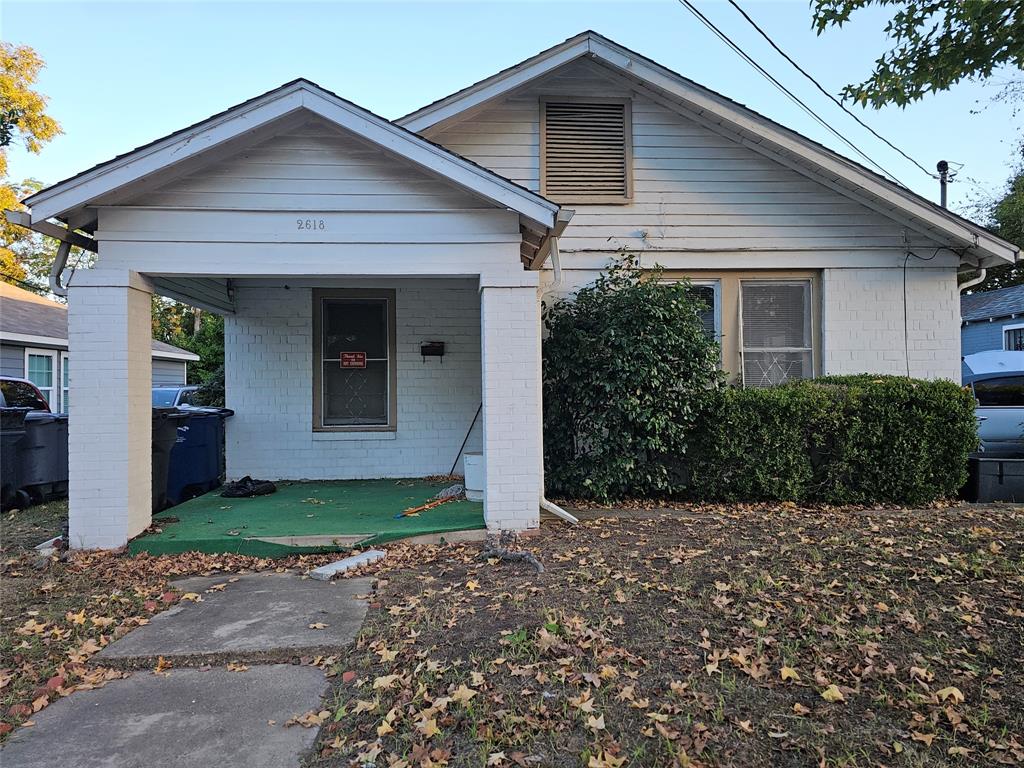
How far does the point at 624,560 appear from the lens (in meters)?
5.24

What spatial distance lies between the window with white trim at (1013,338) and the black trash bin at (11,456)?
22.8 meters

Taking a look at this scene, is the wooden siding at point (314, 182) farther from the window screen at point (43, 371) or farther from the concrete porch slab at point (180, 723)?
the window screen at point (43, 371)

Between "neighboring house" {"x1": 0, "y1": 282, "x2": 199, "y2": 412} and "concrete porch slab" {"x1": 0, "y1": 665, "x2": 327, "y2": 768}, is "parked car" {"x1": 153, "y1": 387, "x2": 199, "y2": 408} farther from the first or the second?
"concrete porch slab" {"x1": 0, "y1": 665, "x2": 327, "y2": 768}

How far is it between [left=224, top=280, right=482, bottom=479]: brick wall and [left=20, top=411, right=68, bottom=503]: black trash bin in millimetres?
2086

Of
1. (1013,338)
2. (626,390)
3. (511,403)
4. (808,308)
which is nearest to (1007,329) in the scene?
(1013,338)

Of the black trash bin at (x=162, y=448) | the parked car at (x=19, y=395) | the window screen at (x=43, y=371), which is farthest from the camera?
the window screen at (x=43, y=371)

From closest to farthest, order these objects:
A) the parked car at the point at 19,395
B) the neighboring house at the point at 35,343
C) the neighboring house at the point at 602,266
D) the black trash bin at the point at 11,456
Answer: the black trash bin at the point at 11,456 → the neighboring house at the point at 602,266 → the parked car at the point at 19,395 → the neighboring house at the point at 35,343

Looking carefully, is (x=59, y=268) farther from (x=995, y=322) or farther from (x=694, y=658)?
(x=995, y=322)

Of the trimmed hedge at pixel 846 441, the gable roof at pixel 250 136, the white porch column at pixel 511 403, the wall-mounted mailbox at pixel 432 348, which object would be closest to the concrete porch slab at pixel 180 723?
the white porch column at pixel 511 403

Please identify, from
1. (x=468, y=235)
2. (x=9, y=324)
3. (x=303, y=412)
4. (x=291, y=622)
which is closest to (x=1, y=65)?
(x=9, y=324)

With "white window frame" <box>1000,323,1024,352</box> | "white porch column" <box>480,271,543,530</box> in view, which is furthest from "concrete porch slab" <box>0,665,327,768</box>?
"white window frame" <box>1000,323,1024,352</box>

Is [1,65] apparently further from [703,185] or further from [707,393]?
[707,393]

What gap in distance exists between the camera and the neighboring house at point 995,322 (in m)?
18.3

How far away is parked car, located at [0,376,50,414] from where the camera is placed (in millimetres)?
9188
